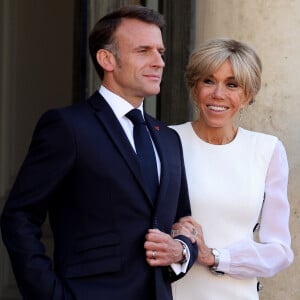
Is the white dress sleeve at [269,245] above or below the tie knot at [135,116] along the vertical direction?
below

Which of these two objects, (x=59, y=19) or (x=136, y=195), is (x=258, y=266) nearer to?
(x=136, y=195)

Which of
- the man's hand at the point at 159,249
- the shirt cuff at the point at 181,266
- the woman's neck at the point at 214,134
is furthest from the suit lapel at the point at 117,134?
the woman's neck at the point at 214,134

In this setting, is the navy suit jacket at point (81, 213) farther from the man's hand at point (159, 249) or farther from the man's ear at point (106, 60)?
the man's ear at point (106, 60)

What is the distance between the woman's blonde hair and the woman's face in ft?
0.06

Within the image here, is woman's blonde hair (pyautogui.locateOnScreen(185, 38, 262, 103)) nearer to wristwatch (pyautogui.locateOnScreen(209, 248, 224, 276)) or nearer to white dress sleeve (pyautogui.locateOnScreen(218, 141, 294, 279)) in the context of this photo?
white dress sleeve (pyautogui.locateOnScreen(218, 141, 294, 279))

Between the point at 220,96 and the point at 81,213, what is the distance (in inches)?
30.6

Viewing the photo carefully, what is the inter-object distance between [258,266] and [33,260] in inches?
35.9

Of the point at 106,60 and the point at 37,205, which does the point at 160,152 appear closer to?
the point at 106,60

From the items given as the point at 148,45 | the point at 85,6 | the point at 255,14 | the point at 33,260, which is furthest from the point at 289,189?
the point at 33,260

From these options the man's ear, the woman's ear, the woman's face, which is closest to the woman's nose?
the woman's face

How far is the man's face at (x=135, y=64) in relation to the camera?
2.92m

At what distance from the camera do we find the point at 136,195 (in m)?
2.79

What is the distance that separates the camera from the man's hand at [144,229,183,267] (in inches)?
111

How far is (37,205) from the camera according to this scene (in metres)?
2.74
